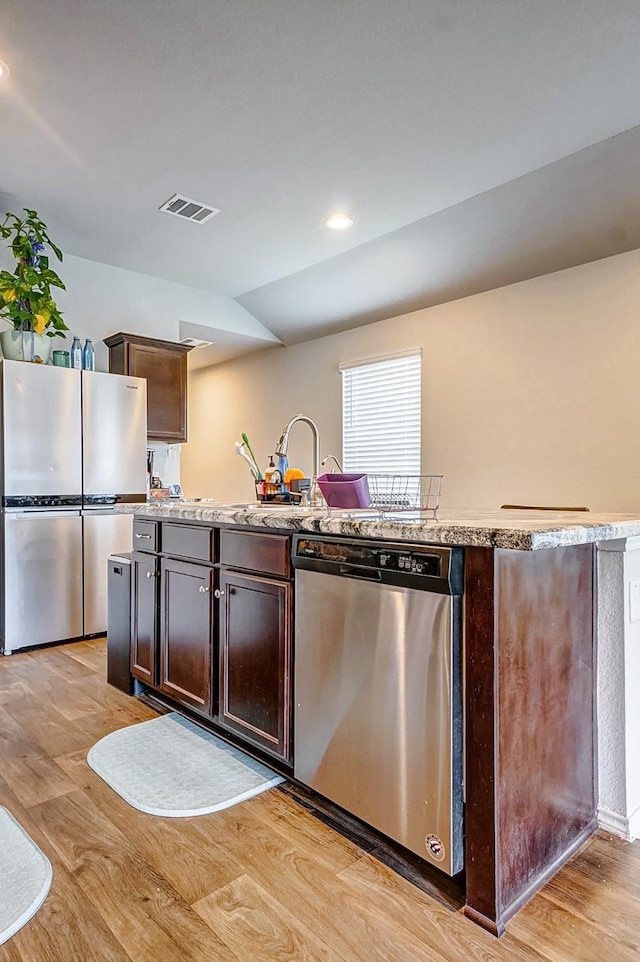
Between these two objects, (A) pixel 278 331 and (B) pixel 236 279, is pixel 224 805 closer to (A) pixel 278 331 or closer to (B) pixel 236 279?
(B) pixel 236 279

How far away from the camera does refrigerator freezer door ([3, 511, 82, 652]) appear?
11.8 feet

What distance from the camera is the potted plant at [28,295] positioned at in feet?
11.9

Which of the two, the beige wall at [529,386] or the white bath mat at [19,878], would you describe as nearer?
the white bath mat at [19,878]

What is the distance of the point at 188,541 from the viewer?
240 cm

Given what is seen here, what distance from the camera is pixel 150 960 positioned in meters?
1.27

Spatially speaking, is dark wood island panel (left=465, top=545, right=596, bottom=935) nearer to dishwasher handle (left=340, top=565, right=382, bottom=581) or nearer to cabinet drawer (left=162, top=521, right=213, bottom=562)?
dishwasher handle (left=340, top=565, right=382, bottom=581)

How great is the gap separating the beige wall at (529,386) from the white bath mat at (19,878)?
3.28 meters

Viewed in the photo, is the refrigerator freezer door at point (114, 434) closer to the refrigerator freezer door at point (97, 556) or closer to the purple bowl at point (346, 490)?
the refrigerator freezer door at point (97, 556)

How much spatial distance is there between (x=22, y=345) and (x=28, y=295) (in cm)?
32

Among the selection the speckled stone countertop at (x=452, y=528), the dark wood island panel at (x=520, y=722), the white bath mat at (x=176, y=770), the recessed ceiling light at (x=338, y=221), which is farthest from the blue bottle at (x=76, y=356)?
the dark wood island panel at (x=520, y=722)

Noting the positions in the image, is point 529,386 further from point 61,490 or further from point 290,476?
point 61,490

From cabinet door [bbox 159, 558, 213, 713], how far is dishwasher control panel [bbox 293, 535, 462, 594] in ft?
2.10

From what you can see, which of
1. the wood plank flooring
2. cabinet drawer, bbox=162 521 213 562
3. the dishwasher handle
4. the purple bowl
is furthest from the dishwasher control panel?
the wood plank flooring

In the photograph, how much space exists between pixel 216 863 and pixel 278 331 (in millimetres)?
4877
